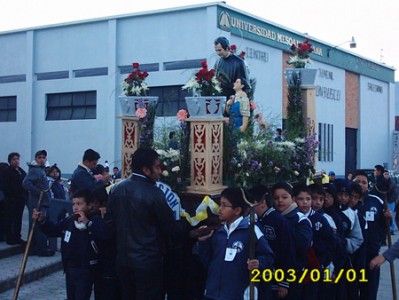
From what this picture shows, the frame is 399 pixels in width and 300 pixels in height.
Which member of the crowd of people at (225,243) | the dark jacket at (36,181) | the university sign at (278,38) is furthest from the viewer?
the university sign at (278,38)

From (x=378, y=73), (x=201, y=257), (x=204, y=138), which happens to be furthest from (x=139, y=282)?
(x=378, y=73)

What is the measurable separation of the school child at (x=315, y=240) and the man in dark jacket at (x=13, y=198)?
586 centimetres

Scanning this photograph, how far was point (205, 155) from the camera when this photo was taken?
577 cm

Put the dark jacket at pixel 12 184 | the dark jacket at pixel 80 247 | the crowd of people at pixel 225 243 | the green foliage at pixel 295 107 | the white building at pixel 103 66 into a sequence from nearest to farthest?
the crowd of people at pixel 225 243, the dark jacket at pixel 80 247, the green foliage at pixel 295 107, the dark jacket at pixel 12 184, the white building at pixel 103 66

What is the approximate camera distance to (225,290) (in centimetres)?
461

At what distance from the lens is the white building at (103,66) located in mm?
20688

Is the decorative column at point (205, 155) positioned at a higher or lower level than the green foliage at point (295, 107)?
lower

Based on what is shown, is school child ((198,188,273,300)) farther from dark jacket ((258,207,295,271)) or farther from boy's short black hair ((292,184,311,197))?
boy's short black hair ((292,184,311,197))

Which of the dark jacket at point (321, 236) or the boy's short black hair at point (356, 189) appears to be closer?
the dark jacket at point (321, 236)

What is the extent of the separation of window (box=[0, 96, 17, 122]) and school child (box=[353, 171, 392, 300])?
20.4 m

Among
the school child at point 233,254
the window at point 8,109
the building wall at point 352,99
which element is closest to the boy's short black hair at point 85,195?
the school child at point 233,254

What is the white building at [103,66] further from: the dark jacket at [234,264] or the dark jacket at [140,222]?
the dark jacket at [234,264]

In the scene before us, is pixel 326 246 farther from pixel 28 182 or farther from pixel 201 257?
pixel 28 182
